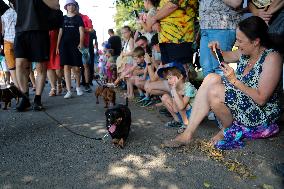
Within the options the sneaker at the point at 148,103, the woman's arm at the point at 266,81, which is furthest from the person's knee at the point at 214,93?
the sneaker at the point at 148,103

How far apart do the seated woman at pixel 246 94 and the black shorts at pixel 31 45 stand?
2.81 meters

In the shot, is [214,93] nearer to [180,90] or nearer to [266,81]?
[266,81]

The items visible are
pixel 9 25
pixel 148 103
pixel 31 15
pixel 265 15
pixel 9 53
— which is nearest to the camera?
pixel 265 15

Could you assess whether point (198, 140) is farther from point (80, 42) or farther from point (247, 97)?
point (80, 42)

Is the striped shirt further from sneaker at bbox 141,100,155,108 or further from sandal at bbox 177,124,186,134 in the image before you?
sandal at bbox 177,124,186,134

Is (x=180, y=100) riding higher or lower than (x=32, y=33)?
lower

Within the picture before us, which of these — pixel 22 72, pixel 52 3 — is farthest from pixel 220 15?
pixel 22 72

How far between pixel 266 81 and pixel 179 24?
68.7 inches

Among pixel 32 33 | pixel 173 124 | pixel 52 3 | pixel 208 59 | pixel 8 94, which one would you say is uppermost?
pixel 52 3

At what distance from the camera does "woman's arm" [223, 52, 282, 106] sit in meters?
3.03

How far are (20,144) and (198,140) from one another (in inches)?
76.0

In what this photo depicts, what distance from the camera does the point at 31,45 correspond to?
530 centimetres

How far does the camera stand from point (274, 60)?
10.0ft

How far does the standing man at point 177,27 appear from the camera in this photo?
4363 mm
